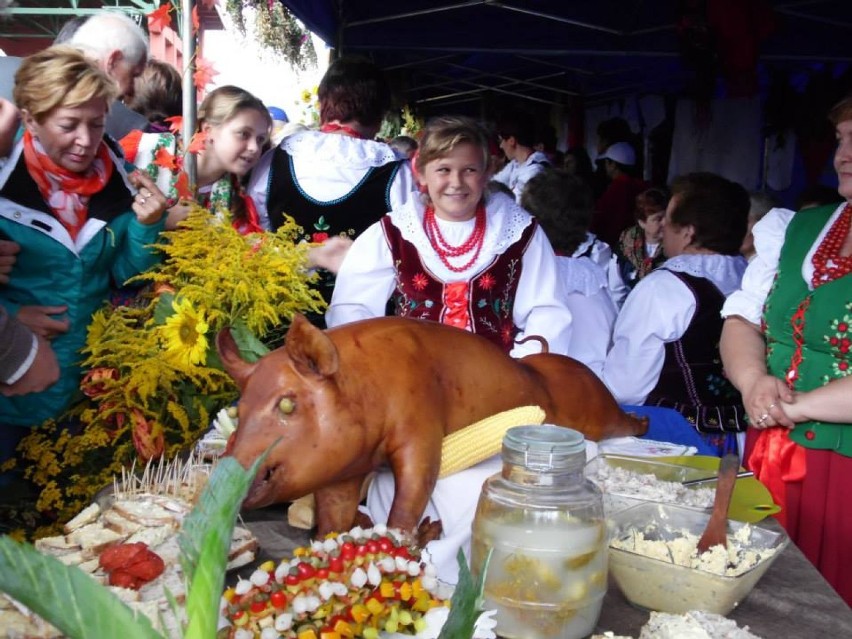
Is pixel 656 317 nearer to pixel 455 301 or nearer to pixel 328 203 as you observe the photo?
pixel 455 301

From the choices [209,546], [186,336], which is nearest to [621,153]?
[186,336]

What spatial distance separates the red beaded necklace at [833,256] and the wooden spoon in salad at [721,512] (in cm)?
103

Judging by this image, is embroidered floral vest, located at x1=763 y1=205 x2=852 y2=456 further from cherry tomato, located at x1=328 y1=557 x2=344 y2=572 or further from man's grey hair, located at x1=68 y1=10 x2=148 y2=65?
man's grey hair, located at x1=68 y1=10 x2=148 y2=65

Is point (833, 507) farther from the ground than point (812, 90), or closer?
closer

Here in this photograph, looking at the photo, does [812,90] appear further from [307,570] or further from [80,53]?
[307,570]

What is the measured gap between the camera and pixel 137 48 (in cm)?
295

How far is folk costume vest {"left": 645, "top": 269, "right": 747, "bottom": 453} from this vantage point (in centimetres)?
298

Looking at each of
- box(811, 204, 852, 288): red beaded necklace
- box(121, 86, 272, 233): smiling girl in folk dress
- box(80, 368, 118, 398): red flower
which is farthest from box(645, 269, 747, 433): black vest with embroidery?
box(80, 368, 118, 398): red flower

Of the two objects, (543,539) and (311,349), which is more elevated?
(311,349)

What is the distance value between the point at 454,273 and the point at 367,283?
0.26 metres

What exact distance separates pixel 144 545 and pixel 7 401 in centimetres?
128

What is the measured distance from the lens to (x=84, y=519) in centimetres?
144

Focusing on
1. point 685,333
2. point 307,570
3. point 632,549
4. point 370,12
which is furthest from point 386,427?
point 370,12

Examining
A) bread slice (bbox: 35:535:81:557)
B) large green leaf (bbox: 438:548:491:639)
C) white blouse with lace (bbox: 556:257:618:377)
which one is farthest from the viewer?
white blouse with lace (bbox: 556:257:618:377)
